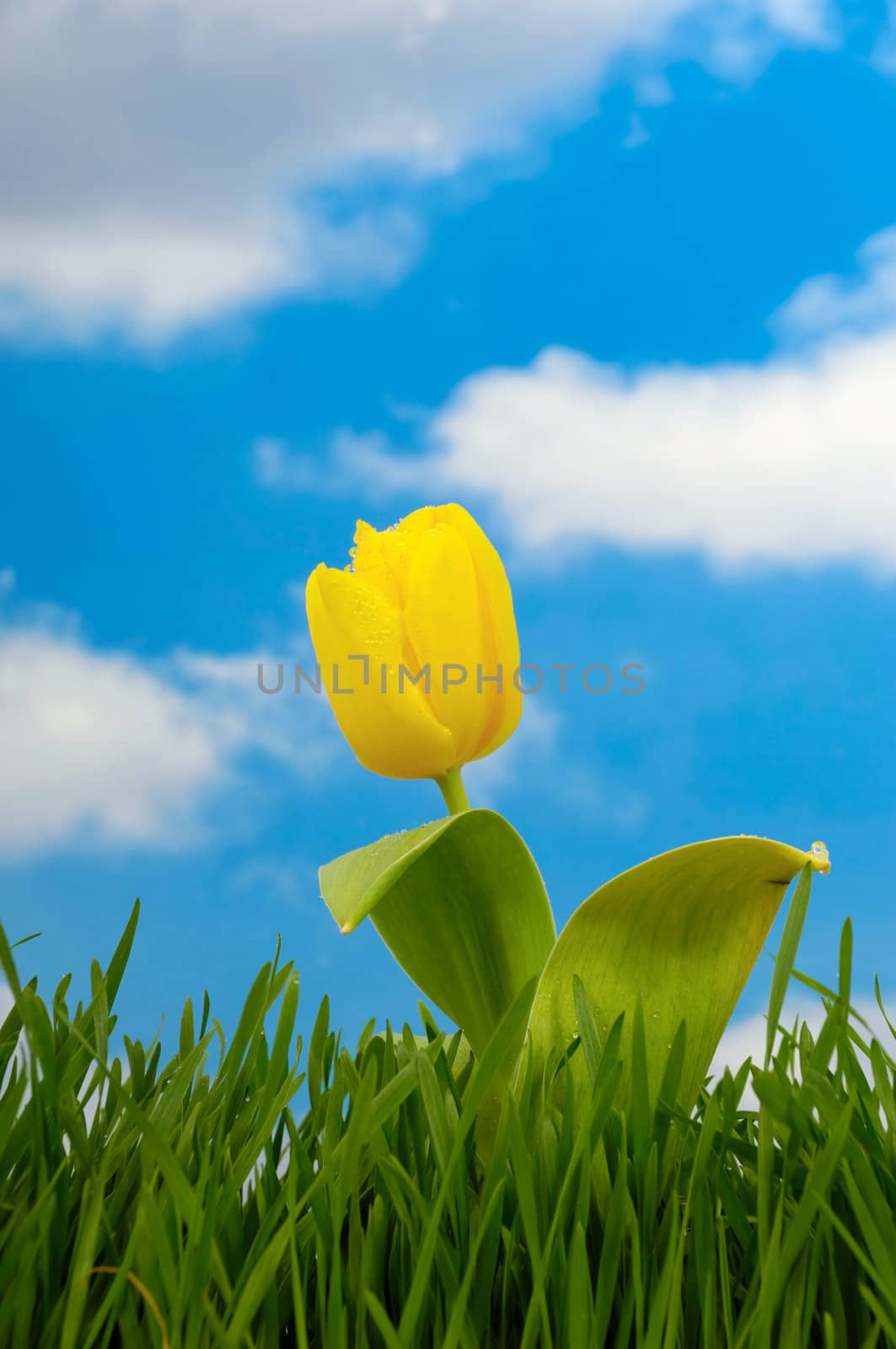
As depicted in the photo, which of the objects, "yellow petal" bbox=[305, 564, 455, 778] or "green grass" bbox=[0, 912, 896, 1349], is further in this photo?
"yellow petal" bbox=[305, 564, 455, 778]

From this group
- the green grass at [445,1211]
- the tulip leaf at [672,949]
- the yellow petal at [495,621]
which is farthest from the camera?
the yellow petal at [495,621]

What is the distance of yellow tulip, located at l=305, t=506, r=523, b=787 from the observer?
2.52 ft

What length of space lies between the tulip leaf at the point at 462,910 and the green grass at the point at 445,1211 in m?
0.08

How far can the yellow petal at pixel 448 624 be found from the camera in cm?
77

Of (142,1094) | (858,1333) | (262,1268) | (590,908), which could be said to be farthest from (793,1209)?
(142,1094)

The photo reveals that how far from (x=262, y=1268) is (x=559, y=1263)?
5.9 inches

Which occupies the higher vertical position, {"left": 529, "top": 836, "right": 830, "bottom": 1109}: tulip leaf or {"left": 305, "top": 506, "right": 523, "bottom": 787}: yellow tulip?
{"left": 305, "top": 506, "right": 523, "bottom": 787}: yellow tulip

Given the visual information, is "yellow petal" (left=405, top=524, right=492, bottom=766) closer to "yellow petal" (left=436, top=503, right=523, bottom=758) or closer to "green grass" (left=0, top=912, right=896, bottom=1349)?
"yellow petal" (left=436, top=503, right=523, bottom=758)

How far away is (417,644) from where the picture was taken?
30.7 inches

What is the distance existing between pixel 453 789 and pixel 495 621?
0.44 ft

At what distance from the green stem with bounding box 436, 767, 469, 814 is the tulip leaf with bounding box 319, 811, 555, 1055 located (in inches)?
3.5

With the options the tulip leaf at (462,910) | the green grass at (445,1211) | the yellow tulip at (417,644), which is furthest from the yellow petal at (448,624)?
the green grass at (445,1211)

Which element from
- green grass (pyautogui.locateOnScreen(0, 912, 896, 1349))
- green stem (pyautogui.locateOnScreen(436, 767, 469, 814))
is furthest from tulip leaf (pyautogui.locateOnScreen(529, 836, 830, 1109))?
green stem (pyautogui.locateOnScreen(436, 767, 469, 814))

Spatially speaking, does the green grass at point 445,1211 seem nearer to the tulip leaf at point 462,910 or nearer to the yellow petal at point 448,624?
the tulip leaf at point 462,910
